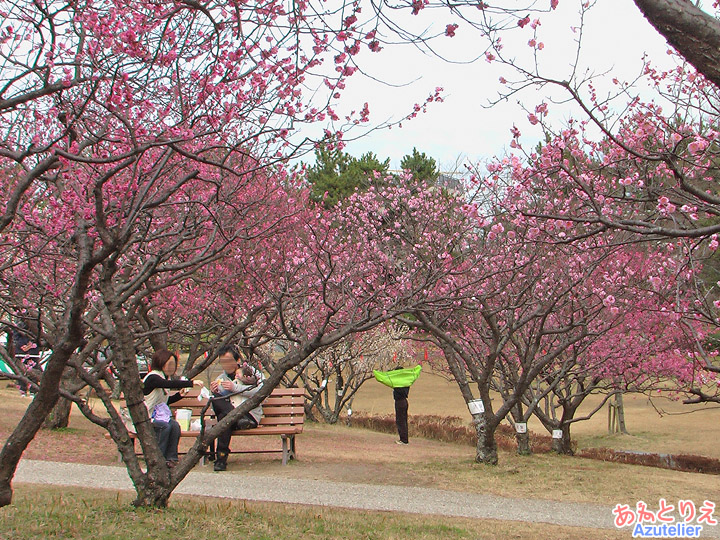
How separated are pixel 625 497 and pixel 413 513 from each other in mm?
3168

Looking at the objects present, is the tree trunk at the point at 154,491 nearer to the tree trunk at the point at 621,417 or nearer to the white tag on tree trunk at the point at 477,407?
the white tag on tree trunk at the point at 477,407

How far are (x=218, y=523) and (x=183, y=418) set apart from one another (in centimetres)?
458

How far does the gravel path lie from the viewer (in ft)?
22.1

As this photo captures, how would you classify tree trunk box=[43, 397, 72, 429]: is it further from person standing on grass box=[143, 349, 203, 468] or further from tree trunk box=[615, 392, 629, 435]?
tree trunk box=[615, 392, 629, 435]

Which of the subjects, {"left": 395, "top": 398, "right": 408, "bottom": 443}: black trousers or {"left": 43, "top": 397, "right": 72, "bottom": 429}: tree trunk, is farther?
{"left": 395, "top": 398, "right": 408, "bottom": 443}: black trousers

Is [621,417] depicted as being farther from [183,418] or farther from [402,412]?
[183,418]

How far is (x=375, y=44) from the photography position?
4.23 m

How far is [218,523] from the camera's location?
4.91 meters

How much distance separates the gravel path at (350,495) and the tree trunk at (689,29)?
15.3 feet

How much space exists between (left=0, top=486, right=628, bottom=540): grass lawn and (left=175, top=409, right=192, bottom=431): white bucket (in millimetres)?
2661

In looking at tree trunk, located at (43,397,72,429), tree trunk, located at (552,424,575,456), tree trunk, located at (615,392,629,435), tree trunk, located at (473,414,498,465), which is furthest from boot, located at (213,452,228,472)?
tree trunk, located at (615,392,629,435)

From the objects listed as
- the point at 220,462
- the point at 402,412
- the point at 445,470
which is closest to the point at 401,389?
the point at 402,412

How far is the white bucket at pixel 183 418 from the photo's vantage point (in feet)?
30.3

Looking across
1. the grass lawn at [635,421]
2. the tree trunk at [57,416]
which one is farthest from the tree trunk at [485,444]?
→ the tree trunk at [57,416]
